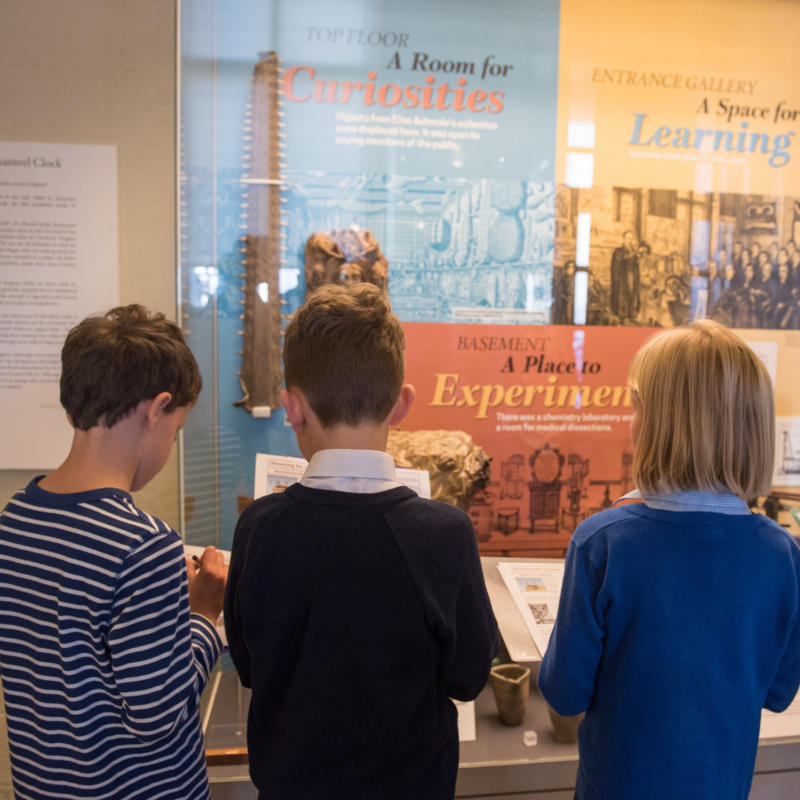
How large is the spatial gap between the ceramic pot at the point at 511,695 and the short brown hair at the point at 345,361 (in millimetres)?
1064

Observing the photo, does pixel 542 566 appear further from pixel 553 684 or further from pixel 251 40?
pixel 251 40

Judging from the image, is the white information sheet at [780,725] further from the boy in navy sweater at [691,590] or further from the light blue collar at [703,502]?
the light blue collar at [703,502]

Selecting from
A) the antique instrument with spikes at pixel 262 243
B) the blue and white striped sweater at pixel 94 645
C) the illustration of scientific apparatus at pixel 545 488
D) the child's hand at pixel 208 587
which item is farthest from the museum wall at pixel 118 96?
the illustration of scientific apparatus at pixel 545 488

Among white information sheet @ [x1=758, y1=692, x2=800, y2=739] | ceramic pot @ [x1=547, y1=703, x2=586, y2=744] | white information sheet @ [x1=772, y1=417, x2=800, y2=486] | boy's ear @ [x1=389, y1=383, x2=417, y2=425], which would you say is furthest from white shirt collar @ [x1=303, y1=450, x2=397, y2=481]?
white information sheet @ [x1=772, y1=417, x2=800, y2=486]

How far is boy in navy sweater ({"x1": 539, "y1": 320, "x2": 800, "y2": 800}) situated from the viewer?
3.48 feet

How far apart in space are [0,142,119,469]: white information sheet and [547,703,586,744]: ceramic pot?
1813 mm

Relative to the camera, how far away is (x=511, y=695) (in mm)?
1715

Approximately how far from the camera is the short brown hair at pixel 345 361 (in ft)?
3.34

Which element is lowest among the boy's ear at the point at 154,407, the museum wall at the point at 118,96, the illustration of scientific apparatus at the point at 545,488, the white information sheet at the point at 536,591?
the white information sheet at the point at 536,591

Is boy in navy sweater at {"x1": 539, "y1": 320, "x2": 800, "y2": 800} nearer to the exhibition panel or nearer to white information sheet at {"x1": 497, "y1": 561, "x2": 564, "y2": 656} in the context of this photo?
white information sheet at {"x1": 497, "y1": 561, "x2": 564, "y2": 656}

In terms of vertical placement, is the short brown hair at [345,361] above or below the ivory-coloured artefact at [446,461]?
above

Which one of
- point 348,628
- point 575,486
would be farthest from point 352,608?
point 575,486

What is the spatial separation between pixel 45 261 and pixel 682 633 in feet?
7.11

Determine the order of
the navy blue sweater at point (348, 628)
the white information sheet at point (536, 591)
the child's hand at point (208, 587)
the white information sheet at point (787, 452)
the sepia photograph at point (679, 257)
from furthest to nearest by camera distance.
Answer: the white information sheet at point (787, 452) < the sepia photograph at point (679, 257) < the white information sheet at point (536, 591) < the child's hand at point (208, 587) < the navy blue sweater at point (348, 628)
